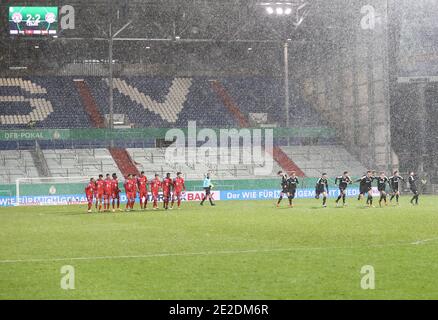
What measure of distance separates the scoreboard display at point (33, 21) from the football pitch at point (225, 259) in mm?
26405

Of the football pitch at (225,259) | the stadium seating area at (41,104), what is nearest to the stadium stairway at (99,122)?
the stadium seating area at (41,104)

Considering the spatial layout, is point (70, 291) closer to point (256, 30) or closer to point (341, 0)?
point (341, 0)

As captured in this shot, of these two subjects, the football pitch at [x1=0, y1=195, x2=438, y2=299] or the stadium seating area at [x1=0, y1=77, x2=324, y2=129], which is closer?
the football pitch at [x1=0, y1=195, x2=438, y2=299]

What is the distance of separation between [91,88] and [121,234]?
4176 centimetres

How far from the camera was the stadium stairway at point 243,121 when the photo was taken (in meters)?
55.6

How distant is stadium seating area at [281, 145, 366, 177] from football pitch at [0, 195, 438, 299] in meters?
29.9

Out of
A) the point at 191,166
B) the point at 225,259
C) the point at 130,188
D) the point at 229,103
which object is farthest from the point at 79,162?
the point at 225,259

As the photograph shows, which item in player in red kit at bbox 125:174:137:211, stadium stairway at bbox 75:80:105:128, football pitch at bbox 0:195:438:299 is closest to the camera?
football pitch at bbox 0:195:438:299

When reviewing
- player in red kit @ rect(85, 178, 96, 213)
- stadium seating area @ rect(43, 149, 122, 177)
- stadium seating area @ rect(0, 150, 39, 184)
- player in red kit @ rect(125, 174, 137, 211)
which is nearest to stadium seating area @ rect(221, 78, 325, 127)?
stadium seating area @ rect(43, 149, 122, 177)

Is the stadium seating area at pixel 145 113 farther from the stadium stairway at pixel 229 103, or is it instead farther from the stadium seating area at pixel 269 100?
the stadium stairway at pixel 229 103

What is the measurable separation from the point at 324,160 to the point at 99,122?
17495 millimetres

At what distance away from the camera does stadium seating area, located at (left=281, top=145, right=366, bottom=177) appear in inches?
2169

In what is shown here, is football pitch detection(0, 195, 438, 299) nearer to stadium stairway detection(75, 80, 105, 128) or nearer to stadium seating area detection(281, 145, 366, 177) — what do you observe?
stadium seating area detection(281, 145, 366, 177)

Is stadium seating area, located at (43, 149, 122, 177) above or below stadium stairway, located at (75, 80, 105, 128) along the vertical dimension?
below
